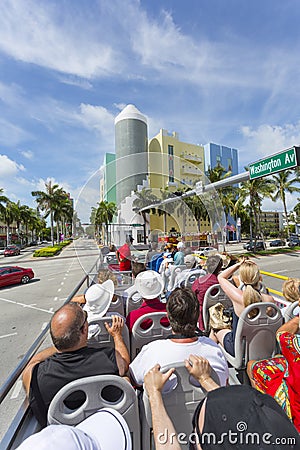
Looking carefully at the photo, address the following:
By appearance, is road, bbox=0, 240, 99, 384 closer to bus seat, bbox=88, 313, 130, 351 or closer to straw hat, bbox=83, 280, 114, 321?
straw hat, bbox=83, 280, 114, 321

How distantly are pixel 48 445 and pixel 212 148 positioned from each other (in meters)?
52.4

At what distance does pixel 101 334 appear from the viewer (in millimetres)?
2248

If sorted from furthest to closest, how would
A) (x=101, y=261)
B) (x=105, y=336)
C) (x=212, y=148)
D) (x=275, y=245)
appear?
(x=212, y=148)
(x=275, y=245)
(x=101, y=261)
(x=105, y=336)

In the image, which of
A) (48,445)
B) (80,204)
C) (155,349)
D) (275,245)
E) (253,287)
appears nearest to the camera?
(48,445)

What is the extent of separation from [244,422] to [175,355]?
68cm

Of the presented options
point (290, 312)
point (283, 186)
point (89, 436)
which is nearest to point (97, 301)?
point (89, 436)

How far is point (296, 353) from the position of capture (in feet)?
5.31

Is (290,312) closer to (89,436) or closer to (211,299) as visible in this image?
(211,299)

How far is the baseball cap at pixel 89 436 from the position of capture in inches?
30.4

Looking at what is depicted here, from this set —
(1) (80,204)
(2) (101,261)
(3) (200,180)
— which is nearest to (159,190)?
(3) (200,180)

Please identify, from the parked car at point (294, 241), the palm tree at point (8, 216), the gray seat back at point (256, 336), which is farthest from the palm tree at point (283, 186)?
the palm tree at point (8, 216)

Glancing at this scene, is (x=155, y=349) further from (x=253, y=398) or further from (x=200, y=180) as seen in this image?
(x=200, y=180)

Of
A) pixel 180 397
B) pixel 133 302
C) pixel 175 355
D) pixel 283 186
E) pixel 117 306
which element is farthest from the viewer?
pixel 283 186

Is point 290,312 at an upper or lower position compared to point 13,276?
upper
